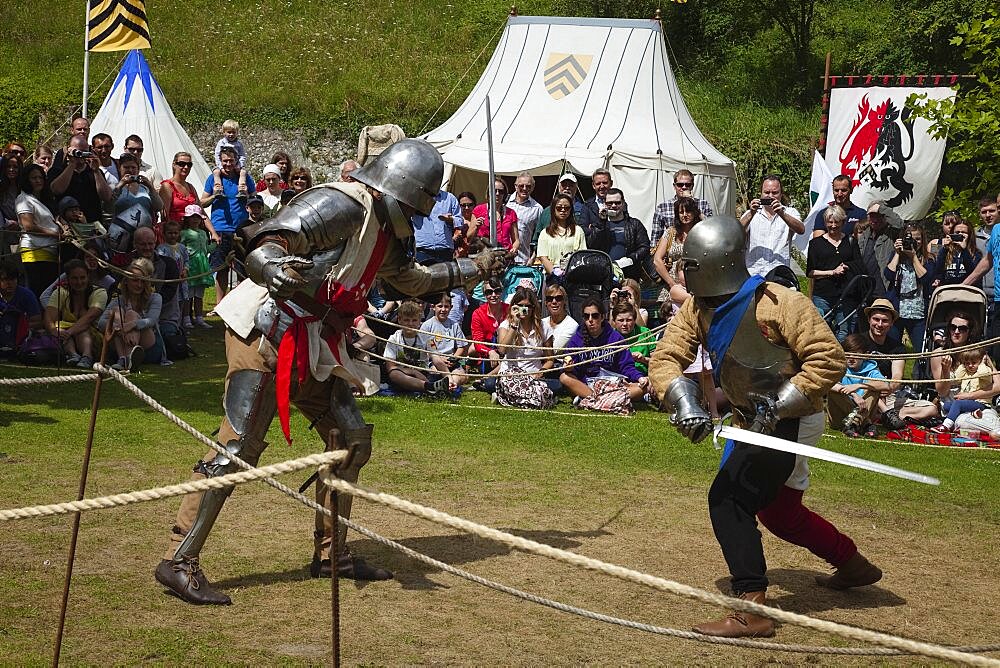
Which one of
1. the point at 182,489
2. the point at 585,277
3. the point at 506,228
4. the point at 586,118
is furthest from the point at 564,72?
the point at 182,489

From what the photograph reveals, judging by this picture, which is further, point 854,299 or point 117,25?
point 117,25

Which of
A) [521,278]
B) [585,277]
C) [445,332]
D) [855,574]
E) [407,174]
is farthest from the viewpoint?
[521,278]

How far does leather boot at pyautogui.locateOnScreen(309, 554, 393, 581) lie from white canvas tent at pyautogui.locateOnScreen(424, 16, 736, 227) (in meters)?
9.52

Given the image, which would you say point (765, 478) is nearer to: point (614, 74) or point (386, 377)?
point (386, 377)

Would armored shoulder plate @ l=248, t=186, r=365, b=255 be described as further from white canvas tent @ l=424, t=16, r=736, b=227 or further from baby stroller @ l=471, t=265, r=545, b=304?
white canvas tent @ l=424, t=16, r=736, b=227

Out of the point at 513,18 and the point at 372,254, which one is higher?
the point at 513,18

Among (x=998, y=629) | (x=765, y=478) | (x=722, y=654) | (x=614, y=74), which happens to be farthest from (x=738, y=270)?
(x=614, y=74)

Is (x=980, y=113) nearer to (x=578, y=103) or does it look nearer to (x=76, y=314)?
(x=578, y=103)

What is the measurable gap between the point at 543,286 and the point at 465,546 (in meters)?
4.93

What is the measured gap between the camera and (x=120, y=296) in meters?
9.97

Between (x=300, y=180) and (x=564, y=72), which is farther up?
(x=564, y=72)

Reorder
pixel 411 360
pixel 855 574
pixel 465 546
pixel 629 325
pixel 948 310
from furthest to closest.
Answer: pixel 411 360, pixel 629 325, pixel 948 310, pixel 465 546, pixel 855 574

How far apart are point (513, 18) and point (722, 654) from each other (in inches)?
513

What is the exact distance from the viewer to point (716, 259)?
4.69m
